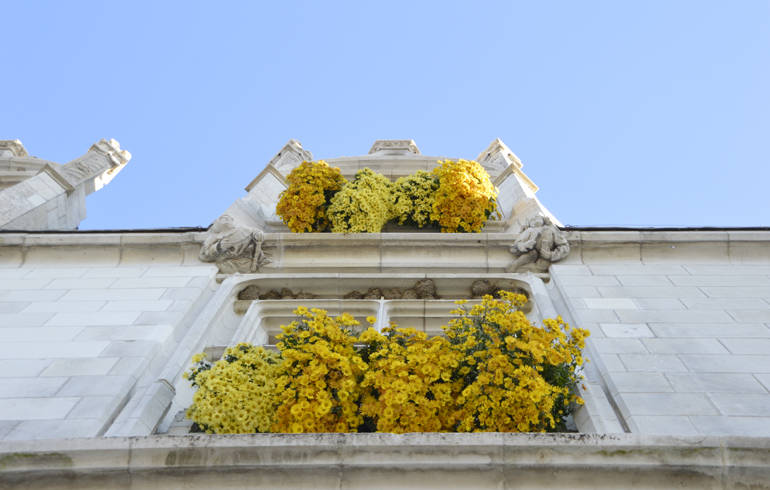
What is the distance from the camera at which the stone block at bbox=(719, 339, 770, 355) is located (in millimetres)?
6250

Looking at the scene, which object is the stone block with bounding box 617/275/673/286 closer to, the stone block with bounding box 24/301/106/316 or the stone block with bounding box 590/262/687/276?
the stone block with bounding box 590/262/687/276

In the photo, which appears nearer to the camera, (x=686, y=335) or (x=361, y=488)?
(x=361, y=488)

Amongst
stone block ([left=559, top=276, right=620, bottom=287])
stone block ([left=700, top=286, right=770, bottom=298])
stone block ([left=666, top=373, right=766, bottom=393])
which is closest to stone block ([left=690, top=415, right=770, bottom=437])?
stone block ([left=666, top=373, right=766, bottom=393])

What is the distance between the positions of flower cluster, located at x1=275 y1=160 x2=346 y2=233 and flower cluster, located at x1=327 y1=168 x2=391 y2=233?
28 cm

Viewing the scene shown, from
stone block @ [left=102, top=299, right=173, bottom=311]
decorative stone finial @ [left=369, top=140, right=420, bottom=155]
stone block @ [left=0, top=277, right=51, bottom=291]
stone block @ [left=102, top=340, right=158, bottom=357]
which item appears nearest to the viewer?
stone block @ [left=102, top=340, right=158, bottom=357]

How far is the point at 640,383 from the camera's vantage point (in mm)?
5668

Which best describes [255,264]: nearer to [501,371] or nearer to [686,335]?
[501,371]

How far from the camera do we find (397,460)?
14.2 feet

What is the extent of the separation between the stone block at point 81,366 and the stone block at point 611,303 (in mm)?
5061

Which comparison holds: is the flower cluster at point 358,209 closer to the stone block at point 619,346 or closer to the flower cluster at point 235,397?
the stone block at point 619,346

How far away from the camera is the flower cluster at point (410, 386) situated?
16.7 feet

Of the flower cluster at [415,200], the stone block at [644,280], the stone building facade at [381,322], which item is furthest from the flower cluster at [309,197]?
the stone block at [644,280]

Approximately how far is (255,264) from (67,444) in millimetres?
4863

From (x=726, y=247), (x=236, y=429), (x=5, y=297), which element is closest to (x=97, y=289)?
(x=5, y=297)
